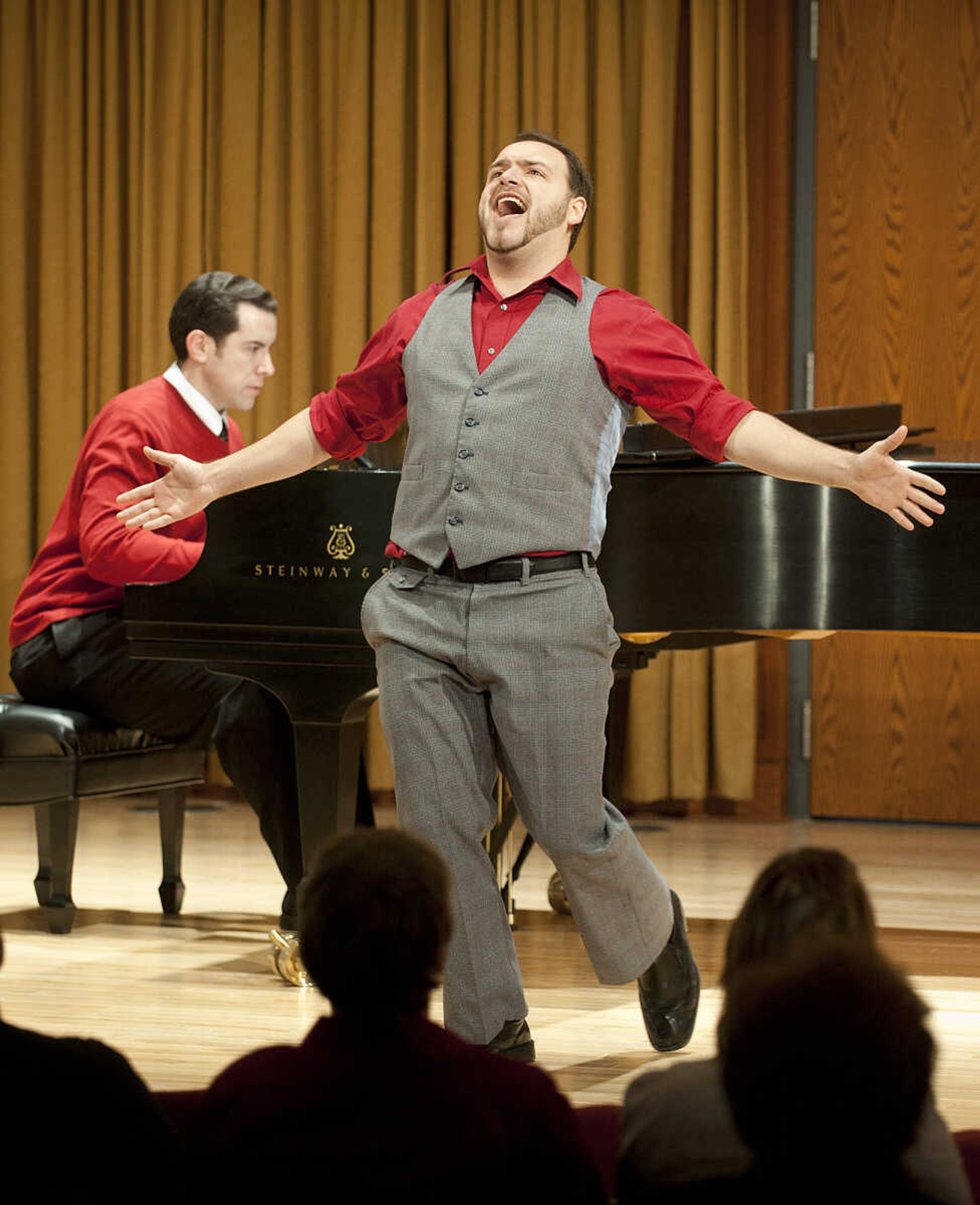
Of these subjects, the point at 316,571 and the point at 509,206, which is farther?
the point at 316,571

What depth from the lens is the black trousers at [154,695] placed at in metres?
3.54

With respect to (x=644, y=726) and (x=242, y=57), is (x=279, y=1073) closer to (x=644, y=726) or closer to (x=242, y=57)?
(x=644, y=726)

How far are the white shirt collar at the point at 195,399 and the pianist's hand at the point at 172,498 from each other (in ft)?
4.41

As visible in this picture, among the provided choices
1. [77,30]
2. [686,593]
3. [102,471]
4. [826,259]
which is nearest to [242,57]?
[77,30]

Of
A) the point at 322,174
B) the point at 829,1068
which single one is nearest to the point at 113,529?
the point at 322,174

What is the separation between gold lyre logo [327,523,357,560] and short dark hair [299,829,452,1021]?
1.86 metres

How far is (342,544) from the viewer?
319cm

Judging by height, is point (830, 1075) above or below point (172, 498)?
below

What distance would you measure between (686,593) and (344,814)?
822 millimetres

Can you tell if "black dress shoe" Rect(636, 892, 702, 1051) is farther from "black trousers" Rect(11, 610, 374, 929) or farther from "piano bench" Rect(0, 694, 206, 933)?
"piano bench" Rect(0, 694, 206, 933)

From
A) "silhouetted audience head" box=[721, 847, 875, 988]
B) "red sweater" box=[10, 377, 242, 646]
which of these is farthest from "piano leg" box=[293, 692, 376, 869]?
"silhouetted audience head" box=[721, 847, 875, 988]

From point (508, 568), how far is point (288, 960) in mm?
1217

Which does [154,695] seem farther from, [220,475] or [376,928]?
[376,928]

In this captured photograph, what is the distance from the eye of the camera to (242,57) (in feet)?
19.6
